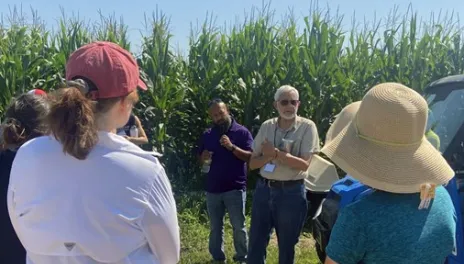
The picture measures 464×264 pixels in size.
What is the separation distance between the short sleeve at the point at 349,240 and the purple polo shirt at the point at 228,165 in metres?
3.82

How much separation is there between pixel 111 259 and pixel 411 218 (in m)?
0.93

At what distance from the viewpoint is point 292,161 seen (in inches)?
178

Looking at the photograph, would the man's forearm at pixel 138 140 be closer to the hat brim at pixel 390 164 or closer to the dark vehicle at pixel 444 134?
the dark vehicle at pixel 444 134

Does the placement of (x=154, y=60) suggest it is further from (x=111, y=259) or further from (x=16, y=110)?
A: (x=111, y=259)

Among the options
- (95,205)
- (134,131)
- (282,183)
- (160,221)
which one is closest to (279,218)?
(282,183)

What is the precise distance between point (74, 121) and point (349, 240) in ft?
3.01

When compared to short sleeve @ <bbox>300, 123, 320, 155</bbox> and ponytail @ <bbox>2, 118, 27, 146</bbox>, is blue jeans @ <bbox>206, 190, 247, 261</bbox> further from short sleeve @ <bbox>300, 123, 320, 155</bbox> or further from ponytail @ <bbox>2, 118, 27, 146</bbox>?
ponytail @ <bbox>2, 118, 27, 146</bbox>

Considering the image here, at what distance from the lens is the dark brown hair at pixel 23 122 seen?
2635 mm

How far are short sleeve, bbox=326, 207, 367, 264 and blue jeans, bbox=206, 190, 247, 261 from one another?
382 cm

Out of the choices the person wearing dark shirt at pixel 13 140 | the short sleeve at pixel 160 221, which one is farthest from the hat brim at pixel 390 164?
the person wearing dark shirt at pixel 13 140

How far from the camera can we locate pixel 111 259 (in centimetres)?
155

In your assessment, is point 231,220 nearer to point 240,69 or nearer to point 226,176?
point 226,176

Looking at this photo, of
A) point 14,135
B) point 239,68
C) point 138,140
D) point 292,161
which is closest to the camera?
point 14,135

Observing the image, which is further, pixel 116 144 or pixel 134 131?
pixel 134 131
